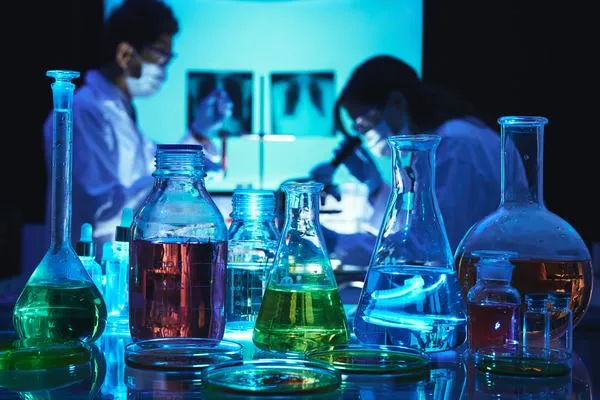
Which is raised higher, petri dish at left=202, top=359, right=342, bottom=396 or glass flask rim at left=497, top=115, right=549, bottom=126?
glass flask rim at left=497, top=115, right=549, bottom=126

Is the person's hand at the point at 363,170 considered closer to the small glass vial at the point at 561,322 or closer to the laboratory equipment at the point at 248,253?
the laboratory equipment at the point at 248,253

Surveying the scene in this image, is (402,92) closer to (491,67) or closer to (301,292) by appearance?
(491,67)

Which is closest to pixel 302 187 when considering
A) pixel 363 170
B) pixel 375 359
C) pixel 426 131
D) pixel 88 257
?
pixel 375 359

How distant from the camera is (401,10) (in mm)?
4340

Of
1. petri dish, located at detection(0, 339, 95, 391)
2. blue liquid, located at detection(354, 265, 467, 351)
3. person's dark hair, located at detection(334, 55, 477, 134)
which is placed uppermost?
person's dark hair, located at detection(334, 55, 477, 134)

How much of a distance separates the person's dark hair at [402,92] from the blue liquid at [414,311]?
211 centimetres

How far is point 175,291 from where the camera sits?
79cm

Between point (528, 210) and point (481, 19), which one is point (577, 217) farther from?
point (528, 210)

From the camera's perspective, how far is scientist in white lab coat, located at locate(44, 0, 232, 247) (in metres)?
3.09

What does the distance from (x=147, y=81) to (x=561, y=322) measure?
312cm

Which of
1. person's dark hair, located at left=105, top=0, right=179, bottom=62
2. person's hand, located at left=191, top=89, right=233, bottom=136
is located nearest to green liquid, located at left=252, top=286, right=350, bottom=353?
person's dark hair, located at left=105, top=0, right=179, bottom=62

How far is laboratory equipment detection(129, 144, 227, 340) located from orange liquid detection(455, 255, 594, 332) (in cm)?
30

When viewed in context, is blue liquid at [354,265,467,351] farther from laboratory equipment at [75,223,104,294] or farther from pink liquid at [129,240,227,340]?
laboratory equipment at [75,223,104,294]

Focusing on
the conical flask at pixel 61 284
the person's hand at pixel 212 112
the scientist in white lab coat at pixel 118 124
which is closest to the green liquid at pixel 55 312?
the conical flask at pixel 61 284
